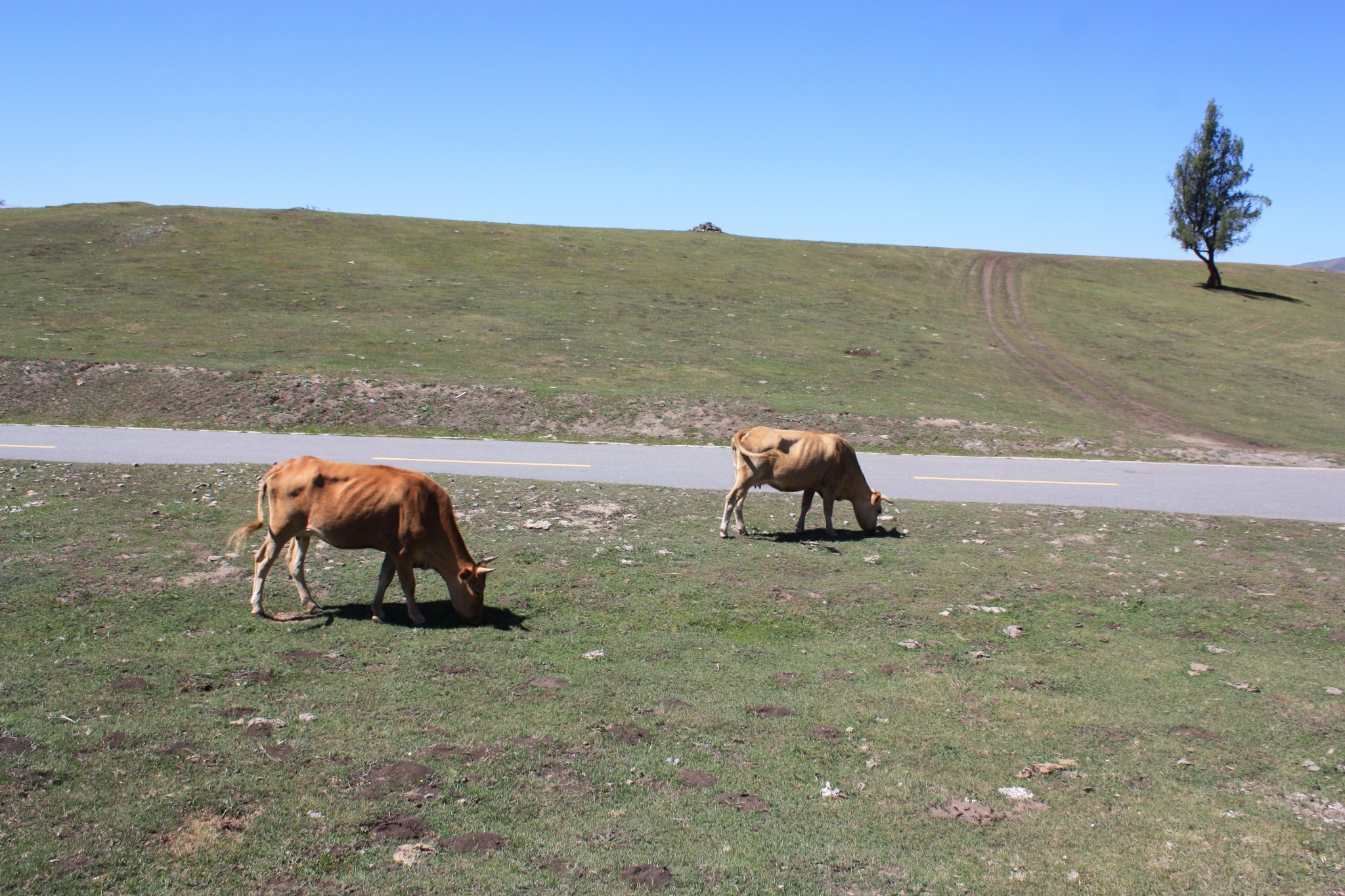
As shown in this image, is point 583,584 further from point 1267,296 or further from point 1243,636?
point 1267,296

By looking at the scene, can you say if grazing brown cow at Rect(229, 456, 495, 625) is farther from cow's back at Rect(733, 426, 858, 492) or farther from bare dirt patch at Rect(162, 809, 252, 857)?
cow's back at Rect(733, 426, 858, 492)

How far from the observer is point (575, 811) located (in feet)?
20.6

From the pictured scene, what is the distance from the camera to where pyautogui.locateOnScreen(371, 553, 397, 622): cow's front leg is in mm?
9898

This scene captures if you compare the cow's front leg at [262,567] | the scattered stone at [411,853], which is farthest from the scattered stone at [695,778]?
the cow's front leg at [262,567]

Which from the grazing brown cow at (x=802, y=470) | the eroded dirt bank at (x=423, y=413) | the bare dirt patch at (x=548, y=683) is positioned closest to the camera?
the bare dirt patch at (x=548, y=683)

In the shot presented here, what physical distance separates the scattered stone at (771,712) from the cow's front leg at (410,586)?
370 centimetres

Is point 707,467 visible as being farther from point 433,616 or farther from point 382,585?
point 382,585

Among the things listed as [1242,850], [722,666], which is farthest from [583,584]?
[1242,850]

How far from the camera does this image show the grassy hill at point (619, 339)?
25.8 meters

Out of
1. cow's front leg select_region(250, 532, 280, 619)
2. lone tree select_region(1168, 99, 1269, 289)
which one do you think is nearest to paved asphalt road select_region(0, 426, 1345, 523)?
cow's front leg select_region(250, 532, 280, 619)

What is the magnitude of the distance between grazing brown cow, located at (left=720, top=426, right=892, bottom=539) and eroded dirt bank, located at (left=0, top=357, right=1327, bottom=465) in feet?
30.0

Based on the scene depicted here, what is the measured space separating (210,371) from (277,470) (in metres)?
19.5

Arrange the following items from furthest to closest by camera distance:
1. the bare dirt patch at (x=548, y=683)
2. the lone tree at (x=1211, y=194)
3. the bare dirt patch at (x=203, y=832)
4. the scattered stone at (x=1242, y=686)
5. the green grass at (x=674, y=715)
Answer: the lone tree at (x=1211, y=194) < the scattered stone at (x=1242, y=686) < the bare dirt patch at (x=548, y=683) < the green grass at (x=674, y=715) < the bare dirt patch at (x=203, y=832)

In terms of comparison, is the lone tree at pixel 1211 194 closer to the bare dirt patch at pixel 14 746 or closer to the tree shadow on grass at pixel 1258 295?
the tree shadow on grass at pixel 1258 295
